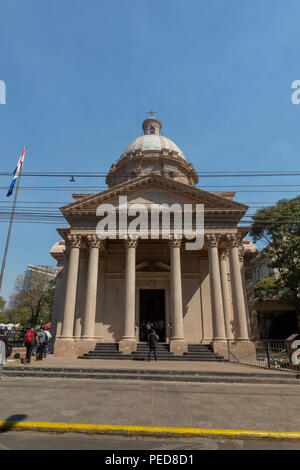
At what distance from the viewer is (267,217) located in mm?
23766

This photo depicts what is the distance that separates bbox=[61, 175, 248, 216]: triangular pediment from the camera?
20.0m

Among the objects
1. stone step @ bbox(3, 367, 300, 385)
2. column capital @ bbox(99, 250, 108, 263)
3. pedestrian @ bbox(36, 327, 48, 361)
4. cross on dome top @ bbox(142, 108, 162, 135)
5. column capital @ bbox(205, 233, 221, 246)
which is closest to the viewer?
stone step @ bbox(3, 367, 300, 385)

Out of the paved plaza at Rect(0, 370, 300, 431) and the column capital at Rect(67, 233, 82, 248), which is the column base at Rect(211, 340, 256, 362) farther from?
the column capital at Rect(67, 233, 82, 248)

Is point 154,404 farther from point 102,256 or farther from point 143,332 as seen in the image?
point 102,256

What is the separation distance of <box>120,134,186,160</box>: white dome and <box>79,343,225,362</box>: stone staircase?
84.2ft

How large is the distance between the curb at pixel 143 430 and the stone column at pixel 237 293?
45.3 feet

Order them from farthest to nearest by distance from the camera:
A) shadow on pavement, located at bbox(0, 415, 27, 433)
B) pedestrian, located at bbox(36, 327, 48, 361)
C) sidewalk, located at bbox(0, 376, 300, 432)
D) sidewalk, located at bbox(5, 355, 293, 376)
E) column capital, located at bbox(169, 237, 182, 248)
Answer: column capital, located at bbox(169, 237, 182, 248), pedestrian, located at bbox(36, 327, 48, 361), sidewalk, located at bbox(5, 355, 293, 376), sidewalk, located at bbox(0, 376, 300, 432), shadow on pavement, located at bbox(0, 415, 27, 433)

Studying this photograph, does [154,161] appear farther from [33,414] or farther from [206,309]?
[33,414]

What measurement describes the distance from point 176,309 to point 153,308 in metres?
5.49

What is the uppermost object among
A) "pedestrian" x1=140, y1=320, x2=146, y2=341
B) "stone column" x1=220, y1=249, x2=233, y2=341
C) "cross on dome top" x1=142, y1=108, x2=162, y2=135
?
"cross on dome top" x1=142, y1=108, x2=162, y2=135

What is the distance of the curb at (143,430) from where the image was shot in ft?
15.7

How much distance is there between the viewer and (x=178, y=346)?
17.1m

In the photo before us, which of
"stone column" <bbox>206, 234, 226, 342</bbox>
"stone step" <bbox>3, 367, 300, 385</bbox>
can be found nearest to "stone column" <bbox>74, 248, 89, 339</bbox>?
"stone step" <bbox>3, 367, 300, 385</bbox>
